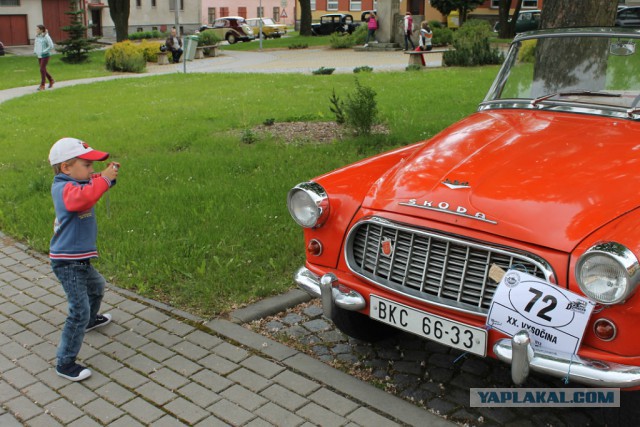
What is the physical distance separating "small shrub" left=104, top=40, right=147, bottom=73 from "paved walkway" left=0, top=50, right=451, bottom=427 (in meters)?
19.0

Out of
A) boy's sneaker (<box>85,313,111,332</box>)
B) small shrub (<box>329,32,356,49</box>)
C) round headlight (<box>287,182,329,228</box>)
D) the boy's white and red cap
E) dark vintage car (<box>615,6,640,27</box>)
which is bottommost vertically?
boy's sneaker (<box>85,313,111,332</box>)

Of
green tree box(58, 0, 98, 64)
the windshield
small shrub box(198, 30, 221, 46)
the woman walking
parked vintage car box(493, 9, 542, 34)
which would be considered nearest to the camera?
the windshield

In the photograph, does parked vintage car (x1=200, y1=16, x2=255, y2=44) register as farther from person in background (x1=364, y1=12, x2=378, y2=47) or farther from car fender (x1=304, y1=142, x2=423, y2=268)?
car fender (x1=304, y1=142, x2=423, y2=268)

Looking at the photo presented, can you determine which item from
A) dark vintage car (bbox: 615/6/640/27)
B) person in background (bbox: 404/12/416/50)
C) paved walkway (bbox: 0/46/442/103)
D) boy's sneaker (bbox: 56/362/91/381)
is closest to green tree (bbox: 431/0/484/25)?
dark vintage car (bbox: 615/6/640/27)

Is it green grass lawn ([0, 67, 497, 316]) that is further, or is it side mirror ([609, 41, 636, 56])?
green grass lawn ([0, 67, 497, 316])

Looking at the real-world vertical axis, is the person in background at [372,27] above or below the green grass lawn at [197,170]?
above

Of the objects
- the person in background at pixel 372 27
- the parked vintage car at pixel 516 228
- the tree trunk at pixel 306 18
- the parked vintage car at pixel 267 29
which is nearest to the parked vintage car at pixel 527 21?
the person in background at pixel 372 27

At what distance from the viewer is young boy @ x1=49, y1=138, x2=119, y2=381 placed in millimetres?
4000

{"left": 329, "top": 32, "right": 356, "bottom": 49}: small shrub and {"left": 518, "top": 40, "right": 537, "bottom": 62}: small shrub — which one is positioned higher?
{"left": 518, "top": 40, "right": 537, "bottom": 62}: small shrub

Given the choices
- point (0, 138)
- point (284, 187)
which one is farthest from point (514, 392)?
point (0, 138)

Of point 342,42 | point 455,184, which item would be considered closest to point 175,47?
point 342,42

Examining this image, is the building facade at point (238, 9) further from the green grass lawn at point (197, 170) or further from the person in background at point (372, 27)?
the green grass lawn at point (197, 170)

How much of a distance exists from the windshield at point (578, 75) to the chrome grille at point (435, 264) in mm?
1529

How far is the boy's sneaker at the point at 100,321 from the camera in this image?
4680 millimetres
